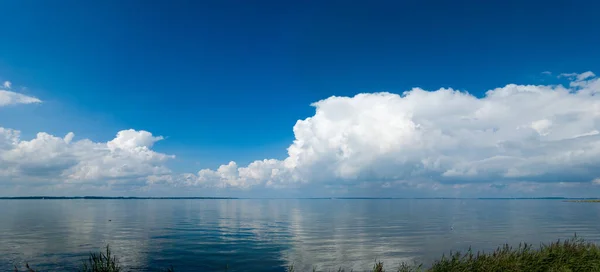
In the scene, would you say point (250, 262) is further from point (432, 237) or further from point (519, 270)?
point (432, 237)

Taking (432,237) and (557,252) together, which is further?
(432,237)

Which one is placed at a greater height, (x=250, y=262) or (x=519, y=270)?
(x=519, y=270)

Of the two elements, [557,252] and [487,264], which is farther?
[557,252]

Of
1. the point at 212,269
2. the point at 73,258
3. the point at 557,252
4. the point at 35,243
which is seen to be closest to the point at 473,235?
the point at 557,252

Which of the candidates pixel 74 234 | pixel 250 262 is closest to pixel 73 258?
pixel 250 262

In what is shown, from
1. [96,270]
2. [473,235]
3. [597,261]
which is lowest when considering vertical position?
[473,235]

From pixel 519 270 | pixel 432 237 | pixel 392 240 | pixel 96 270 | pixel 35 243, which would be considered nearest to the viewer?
pixel 96 270

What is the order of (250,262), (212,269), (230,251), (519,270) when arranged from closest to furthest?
(519,270)
(212,269)
(250,262)
(230,251)

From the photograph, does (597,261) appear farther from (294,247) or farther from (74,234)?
(74,234)

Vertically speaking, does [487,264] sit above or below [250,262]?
above

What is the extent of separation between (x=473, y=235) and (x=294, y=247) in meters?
42.1

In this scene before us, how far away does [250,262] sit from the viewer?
159 ft

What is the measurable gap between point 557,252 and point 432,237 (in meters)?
41.8

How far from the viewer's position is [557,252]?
34500 millimetres
